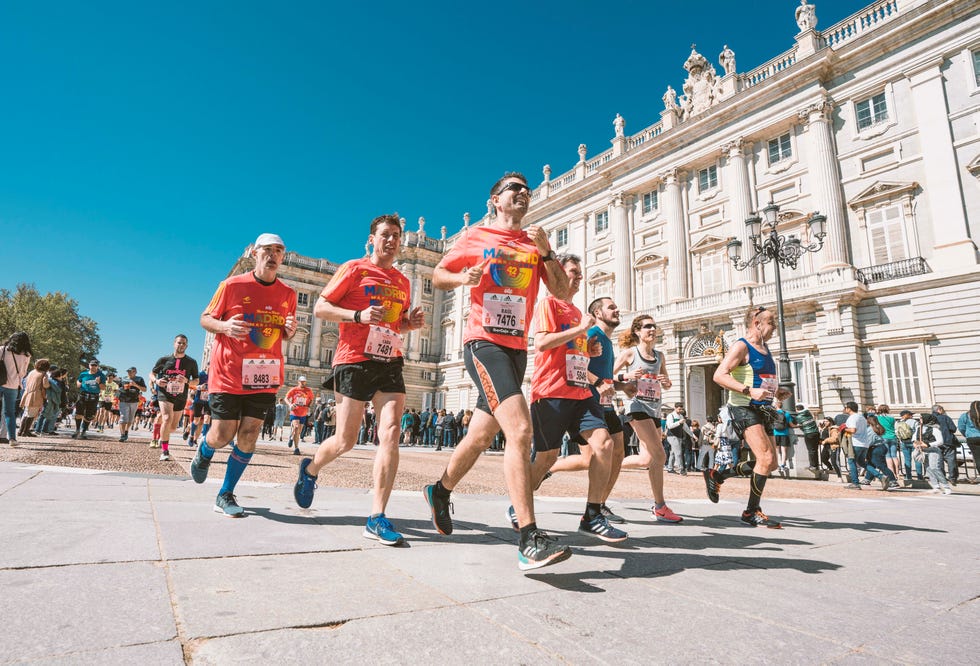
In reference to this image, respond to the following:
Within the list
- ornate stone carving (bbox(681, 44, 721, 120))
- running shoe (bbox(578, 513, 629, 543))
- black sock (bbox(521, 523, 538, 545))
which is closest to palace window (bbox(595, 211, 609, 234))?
ornate stone carving (bbox(681, 44, 721, 120))

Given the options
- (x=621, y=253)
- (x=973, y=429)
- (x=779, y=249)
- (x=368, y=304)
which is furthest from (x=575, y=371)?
(x=621, y=253)

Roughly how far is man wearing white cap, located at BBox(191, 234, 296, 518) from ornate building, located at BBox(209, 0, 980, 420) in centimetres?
2181

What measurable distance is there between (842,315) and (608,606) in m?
22.7

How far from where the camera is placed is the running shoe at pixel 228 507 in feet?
10.8

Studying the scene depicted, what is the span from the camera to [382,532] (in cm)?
277

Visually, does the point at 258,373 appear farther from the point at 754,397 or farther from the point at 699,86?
the point at 699,86

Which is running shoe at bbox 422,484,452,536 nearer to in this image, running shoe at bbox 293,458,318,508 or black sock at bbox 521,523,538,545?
black sock at bbox 521,523,538,545

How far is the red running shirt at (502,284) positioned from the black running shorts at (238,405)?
6.22 feet

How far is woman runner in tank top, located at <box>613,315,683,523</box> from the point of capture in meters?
4.45

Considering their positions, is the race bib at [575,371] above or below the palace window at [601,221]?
below

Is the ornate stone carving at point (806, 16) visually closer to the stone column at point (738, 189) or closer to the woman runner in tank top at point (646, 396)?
the stone column at point (738, 189)

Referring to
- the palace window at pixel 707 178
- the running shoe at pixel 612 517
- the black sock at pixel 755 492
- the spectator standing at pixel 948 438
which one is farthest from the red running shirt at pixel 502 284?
the palace window at pixel 707 178

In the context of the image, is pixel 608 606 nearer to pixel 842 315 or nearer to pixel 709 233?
pixel 842 315

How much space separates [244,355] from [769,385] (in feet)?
15.0
